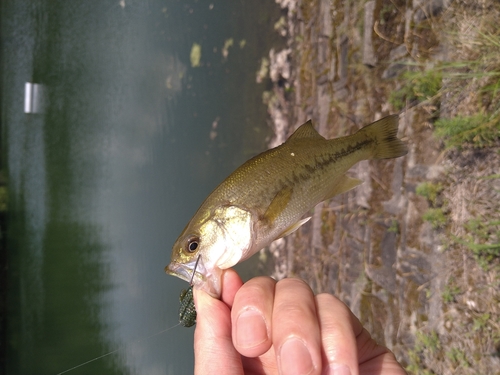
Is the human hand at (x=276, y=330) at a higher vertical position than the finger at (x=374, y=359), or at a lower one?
higher

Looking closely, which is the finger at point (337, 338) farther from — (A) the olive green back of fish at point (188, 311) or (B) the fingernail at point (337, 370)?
(A) the olive green back of fish at point (188, 311)

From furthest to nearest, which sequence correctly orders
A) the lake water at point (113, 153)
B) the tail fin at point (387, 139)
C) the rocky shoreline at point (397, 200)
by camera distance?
the lake water at point (113, 153) → the rocky shoreline at point (397, 200) → the tail fin at point (387, 139)

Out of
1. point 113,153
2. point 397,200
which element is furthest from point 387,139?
point 113,153

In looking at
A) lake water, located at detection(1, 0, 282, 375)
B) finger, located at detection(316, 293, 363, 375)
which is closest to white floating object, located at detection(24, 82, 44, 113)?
lake water, located at detection(1, 0, 282, 375)

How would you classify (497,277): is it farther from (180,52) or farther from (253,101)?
(180,52)

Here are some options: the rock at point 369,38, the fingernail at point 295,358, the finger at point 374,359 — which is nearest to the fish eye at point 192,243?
the fingernail at point 295,358

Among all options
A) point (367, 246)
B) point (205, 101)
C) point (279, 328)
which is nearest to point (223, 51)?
point (205, 101)

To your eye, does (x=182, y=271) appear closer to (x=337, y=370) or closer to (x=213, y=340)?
(x=213, y=340)

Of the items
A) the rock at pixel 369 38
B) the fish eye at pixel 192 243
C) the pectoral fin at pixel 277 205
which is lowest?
the fish eye at pixel 192 243
